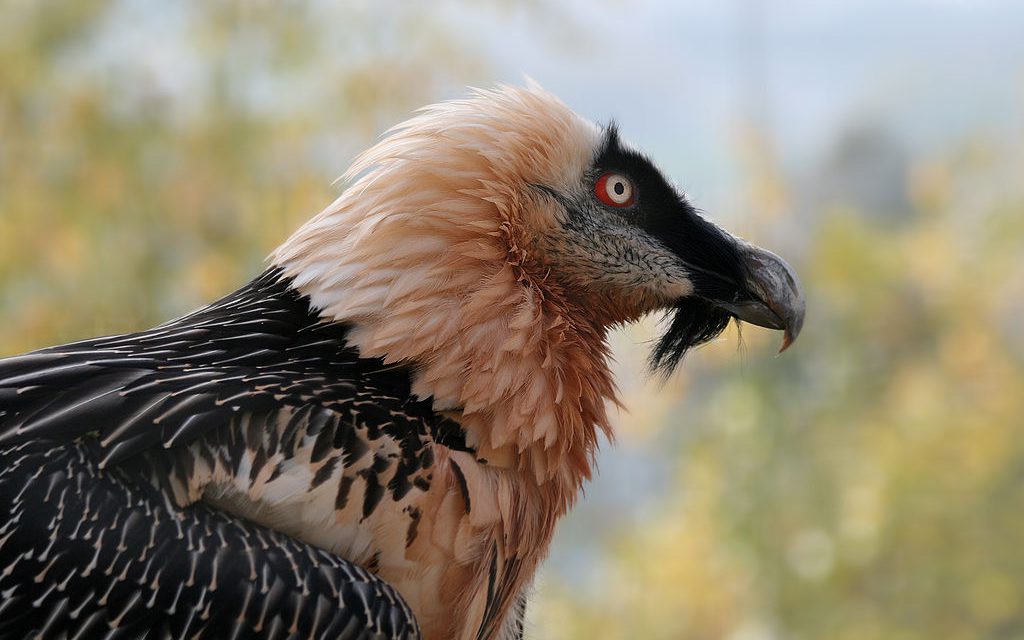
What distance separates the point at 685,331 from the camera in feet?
6.81

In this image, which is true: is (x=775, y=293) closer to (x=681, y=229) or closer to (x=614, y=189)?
(x=681, y=229)

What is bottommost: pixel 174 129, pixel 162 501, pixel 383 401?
pixel 162 501

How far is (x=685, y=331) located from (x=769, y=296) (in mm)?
231

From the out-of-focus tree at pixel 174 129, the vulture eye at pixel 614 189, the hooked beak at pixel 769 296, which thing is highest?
the out-of-focus tree at pixel 174 129

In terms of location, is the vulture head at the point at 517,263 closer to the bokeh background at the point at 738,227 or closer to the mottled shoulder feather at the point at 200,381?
the mottled shoulder feather at the point at 200,381

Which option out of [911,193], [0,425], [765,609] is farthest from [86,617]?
[911,193]

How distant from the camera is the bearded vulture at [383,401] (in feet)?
4.67

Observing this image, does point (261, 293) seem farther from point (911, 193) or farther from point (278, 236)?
point (911, 193)

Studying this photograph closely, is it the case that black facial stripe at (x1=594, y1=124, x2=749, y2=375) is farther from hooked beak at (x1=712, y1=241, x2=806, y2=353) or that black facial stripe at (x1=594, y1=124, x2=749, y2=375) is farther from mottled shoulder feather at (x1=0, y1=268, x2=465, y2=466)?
mottled shoulder feather at (x1=0, y1=268, x2=465, y2=466)

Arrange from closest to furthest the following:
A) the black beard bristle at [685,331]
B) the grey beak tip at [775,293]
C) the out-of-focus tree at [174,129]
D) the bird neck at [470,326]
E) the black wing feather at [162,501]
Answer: the black wing feather at [162,501]
the bird neck at [470,326]
the grey beak tip at [775,293]
the black beard bristle at [685,331]
the out-of-focus tree at [174,129]

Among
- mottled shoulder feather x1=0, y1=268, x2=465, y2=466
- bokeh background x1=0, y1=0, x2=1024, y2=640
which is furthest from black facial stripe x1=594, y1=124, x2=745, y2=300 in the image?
bokeh background x1=0, y1=0, x2=1024, y2=640

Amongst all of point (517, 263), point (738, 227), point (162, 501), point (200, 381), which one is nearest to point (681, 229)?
point (517, 263)

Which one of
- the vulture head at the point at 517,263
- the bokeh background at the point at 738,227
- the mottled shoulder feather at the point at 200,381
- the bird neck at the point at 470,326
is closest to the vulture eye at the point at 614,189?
the vulture head at the point at 517,263

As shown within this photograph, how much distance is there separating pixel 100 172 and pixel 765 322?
3.69m
